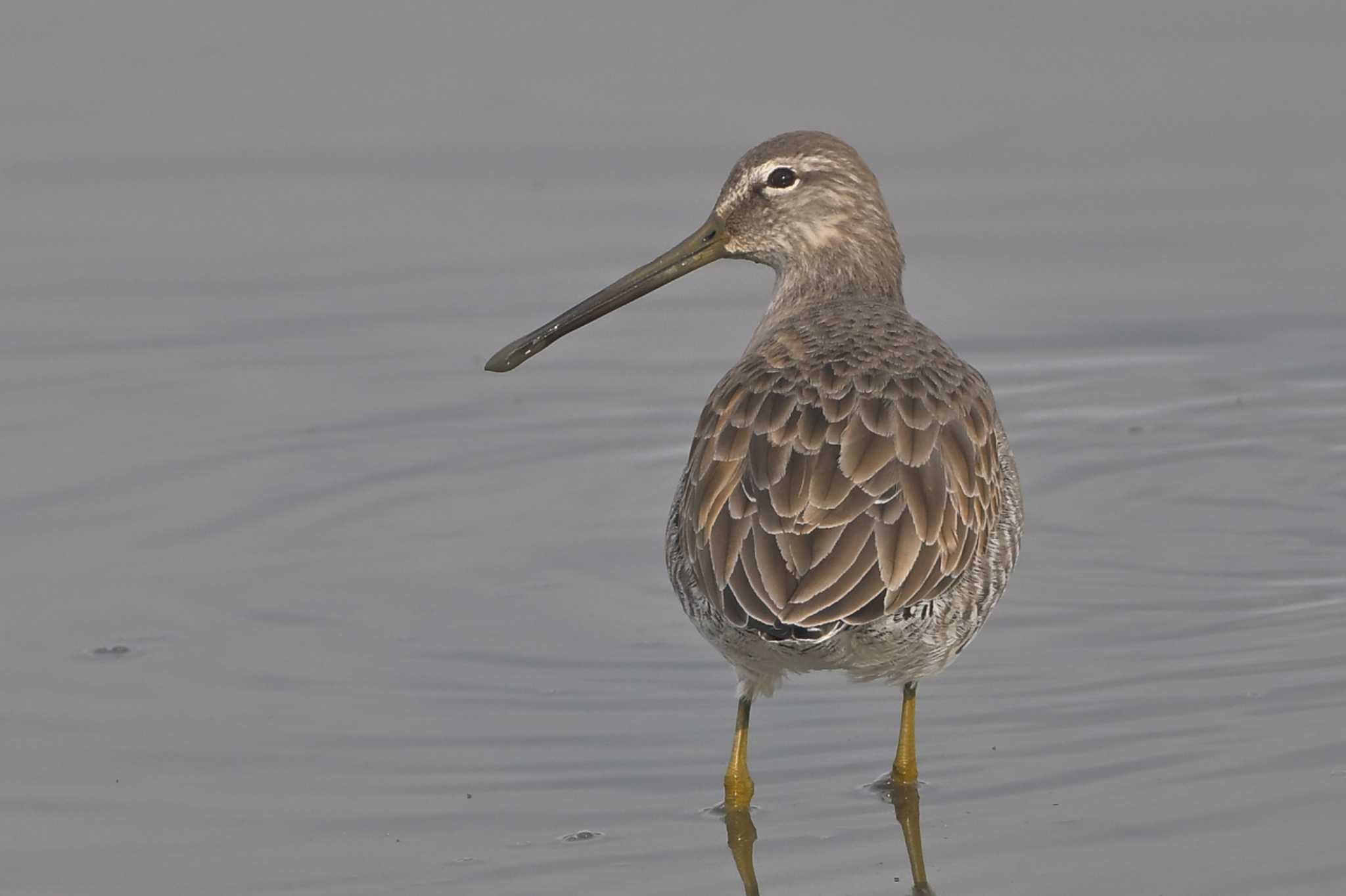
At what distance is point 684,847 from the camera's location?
600cm

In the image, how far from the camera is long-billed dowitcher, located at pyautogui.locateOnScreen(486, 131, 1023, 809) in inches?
225

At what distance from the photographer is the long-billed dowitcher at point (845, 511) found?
18.7 ft

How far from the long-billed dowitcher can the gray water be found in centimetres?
44

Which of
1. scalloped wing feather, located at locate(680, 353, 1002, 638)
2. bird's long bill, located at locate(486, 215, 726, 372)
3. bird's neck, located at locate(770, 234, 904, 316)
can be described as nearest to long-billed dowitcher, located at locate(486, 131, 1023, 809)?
scalloped wing feather, located at locate(680, 353, 1002, 638)

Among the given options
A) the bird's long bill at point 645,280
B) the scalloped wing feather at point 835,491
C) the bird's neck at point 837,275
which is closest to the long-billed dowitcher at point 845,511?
the scalloped wing feather at point 835,491

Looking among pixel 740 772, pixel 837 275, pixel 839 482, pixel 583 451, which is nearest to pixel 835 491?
pixel 839 482

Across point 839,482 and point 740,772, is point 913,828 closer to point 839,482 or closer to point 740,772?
point 740,772

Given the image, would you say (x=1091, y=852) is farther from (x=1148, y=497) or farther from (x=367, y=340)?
(x=367, y=340)

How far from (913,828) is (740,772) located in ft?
1.51

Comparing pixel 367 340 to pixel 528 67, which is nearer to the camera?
pixel 367 340

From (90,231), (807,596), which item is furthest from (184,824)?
(90,231)

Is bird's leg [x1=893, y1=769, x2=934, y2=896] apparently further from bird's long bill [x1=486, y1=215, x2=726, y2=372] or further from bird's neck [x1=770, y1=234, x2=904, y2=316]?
bird's long bill [x1=486, y1=215, x2=726, y2=372]

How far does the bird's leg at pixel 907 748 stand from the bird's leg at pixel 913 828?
2 cm

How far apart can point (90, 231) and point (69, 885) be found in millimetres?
4814
